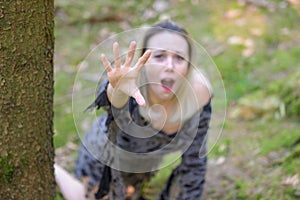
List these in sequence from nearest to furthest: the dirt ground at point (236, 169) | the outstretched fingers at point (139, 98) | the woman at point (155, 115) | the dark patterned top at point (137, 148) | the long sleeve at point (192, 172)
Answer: the outstretched fingers at point (139, 98)
the woman at point (155, 115)
the dark patterned top at point (137, 148)
the long sleeve at point (192, 172)
the dirt ground at point (236, 169)

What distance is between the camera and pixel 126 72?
1629mm

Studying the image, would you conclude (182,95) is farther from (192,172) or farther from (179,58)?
(192,172)

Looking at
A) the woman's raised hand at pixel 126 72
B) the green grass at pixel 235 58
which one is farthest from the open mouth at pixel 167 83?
the green grass at pixel 235 58

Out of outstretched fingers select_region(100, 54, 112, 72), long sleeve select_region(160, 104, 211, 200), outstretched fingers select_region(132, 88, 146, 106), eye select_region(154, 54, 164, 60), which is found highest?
outstretched fingers select_region(100, 54, 112, 72)

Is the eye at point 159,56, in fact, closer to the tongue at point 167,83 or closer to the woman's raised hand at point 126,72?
the tongue at point 167,83

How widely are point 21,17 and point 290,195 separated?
158 centimetres

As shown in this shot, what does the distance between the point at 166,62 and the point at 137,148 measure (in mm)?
544

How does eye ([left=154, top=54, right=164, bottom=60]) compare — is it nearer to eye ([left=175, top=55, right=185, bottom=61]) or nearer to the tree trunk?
eye ([left=175, top=55, right=185, bottom=61])

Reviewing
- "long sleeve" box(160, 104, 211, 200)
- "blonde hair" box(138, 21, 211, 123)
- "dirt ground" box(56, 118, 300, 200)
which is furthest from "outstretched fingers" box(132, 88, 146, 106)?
"dirt ground" box(56, 118, 300, 200)

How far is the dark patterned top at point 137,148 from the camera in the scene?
1964mm

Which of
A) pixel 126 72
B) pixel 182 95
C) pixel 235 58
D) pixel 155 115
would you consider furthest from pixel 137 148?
pixel 235 58

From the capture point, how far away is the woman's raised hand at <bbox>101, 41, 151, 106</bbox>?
1.60m

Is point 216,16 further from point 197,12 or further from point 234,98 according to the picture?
point 234,98

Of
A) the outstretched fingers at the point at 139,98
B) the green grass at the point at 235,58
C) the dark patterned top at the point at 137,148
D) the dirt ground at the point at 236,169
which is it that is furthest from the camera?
the green grass at the point at 235,58
